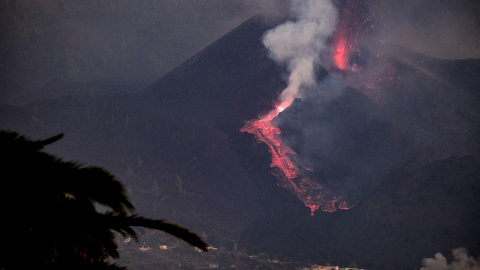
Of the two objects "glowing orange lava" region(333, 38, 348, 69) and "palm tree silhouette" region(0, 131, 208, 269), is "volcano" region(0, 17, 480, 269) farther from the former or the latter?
"palm tree silhouette" region(0, 131, 208, 269)

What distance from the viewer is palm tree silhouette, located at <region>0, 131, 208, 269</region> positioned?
2.85 meters

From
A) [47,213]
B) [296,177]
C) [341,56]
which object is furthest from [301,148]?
[47,213]

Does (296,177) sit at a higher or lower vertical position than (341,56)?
lower

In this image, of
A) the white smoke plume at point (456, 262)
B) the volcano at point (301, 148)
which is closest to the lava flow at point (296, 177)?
the volcano at point (301, 148)

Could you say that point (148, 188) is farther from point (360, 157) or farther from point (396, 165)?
point (396, 165)

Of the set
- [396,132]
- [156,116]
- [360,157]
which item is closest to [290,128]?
[360,157]

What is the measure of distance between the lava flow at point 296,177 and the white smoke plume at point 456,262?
579 inches

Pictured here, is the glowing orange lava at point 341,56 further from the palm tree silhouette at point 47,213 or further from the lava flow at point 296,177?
the palm tree silhouette at point 47,213

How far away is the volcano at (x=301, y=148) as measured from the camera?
4781cm

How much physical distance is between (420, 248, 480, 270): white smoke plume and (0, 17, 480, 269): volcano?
149 centimetres

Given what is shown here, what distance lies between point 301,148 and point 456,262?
2605 centimetres

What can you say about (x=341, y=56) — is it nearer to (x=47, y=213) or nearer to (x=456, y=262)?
(x=456, y=262)

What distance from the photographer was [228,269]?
3572 cm

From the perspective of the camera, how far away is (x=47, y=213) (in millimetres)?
2998
